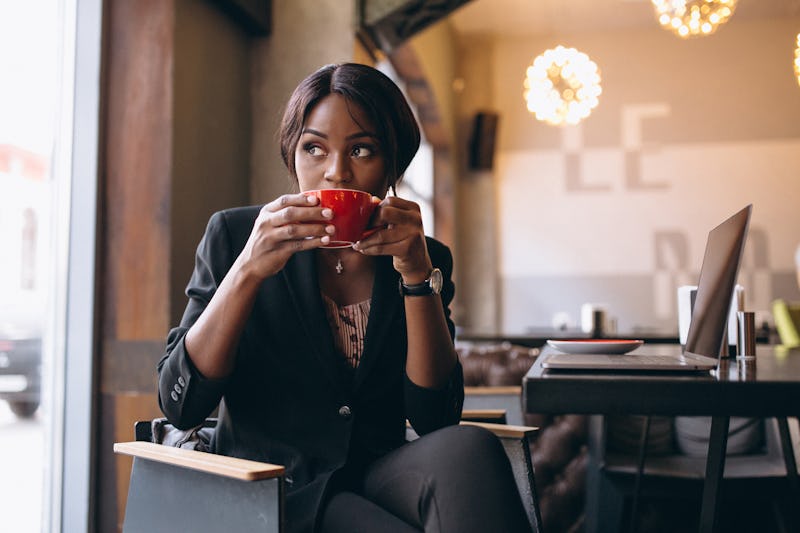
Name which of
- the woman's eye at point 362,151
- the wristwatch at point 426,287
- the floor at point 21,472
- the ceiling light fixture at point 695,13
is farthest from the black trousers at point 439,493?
the ceiling light fixture at point 695,13

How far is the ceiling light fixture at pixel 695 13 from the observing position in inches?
146

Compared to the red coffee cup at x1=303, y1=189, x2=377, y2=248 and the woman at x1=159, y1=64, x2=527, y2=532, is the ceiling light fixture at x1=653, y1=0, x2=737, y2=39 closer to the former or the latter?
the woman at x1=159, y1=64, x2=527, y2=532

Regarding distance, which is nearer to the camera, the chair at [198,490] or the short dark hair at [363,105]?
the chair at [198,490]

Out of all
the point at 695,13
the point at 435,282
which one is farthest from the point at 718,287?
the point at 695,13

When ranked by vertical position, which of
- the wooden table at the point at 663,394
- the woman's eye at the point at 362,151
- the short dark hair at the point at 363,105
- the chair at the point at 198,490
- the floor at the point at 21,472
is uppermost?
the short dark hair at the point at 363,105

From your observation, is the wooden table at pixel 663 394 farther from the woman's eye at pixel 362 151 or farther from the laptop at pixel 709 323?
the woman's eye at pixel 362 151

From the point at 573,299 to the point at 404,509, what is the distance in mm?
7125

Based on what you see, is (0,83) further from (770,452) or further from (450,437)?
(770,452)

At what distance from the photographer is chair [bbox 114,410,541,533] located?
3.61ft

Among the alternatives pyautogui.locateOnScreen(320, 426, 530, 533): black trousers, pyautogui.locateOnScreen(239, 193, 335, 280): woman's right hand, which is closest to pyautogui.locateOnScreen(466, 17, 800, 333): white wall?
pyautogui.locateOnScreen(320, 426, 530, 533): black trousers

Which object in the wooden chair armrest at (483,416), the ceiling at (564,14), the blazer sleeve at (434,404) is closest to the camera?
the blazer sleeve at (434,404)

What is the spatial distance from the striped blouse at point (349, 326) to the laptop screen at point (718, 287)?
1.93ft

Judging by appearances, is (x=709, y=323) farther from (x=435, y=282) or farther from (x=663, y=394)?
(x=435, y=282)

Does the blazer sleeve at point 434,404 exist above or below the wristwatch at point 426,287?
below
